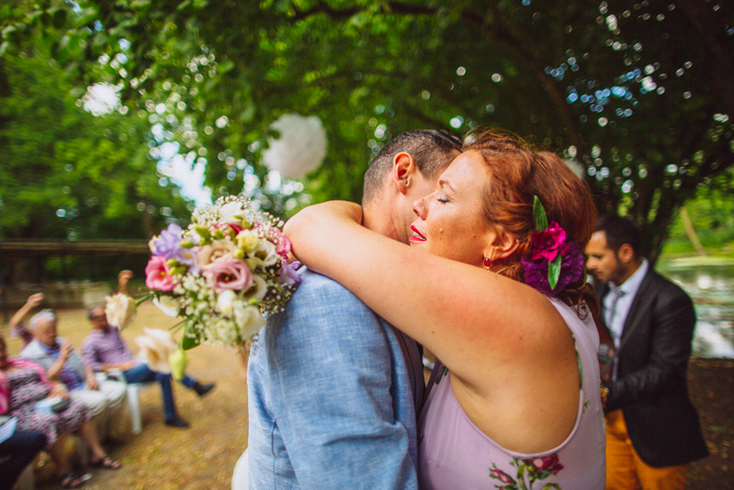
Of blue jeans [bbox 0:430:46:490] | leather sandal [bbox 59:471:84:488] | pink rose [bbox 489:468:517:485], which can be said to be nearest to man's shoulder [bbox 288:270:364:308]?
pink rose [bbox 489:468:517:485]

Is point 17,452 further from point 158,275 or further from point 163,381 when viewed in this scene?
point 158,275

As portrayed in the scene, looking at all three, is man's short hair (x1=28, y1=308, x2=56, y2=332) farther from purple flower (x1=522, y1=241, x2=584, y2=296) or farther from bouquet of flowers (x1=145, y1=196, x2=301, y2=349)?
purple flower (x1=522, y1=241, x2=584, y2=296)

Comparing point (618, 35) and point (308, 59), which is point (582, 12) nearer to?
point (618, 35)

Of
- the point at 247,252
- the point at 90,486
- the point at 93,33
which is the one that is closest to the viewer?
the point at 247,252

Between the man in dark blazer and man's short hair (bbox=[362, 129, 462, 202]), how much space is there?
2093 mm

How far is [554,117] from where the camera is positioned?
260 inches

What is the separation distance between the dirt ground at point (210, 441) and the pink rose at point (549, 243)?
3.26m

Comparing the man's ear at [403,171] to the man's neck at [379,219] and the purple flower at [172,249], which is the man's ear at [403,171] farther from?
the purple flower at [172,249]

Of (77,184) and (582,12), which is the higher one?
(582,12)

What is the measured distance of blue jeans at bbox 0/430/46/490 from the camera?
367 centimetres

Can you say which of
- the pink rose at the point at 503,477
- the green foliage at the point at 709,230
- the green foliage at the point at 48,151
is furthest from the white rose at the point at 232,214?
the green foliage at the point at 709,230

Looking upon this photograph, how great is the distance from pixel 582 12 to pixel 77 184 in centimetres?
2152

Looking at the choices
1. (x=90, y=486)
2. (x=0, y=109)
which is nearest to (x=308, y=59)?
(x=90, y=486)

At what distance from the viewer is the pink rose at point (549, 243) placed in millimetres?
1250
